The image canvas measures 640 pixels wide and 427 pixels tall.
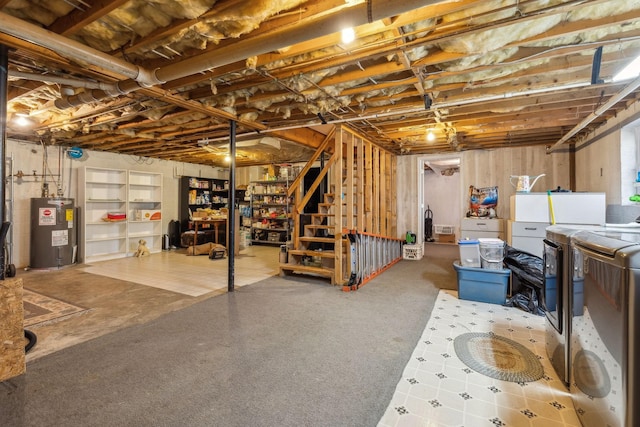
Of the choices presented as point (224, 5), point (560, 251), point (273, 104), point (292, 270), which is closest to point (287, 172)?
point (292, 270)

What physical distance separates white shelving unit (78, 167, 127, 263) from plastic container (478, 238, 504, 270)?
7517 millimetres

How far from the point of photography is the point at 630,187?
3812 millimetres

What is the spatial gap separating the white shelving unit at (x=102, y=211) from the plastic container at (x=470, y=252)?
729 centimetres

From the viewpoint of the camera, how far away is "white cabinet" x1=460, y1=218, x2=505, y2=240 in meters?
5.73

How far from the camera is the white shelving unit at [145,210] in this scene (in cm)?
734

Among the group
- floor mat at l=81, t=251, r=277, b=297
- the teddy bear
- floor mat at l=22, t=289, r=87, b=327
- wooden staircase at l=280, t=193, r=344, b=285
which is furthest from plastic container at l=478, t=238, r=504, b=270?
the teddy bear

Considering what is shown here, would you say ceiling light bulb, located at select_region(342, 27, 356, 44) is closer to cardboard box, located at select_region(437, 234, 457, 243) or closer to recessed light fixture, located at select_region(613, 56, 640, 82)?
recessed light fixture, located at select_region(613, 56, 640, 82)

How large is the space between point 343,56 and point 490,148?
5268 millimetres

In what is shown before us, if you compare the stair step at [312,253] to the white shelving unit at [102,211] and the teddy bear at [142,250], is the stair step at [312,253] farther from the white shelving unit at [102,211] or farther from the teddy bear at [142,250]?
the white shelving unit at [102,211]

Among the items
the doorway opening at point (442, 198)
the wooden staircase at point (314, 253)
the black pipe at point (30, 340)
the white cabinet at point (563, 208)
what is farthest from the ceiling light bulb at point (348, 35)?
the doorway opening at point (442, 198)

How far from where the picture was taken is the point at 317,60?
260cm

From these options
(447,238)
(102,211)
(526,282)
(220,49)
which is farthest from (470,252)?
(102,211)

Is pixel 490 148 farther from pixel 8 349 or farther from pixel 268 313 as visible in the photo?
pixel 8 349

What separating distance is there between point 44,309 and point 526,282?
5.83m
